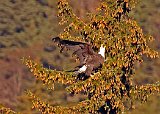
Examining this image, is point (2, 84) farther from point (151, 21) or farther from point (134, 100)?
point (134, 100)

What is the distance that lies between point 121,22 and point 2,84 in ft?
274

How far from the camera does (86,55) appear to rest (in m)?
14.6

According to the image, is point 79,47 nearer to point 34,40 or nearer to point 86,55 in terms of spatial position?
point 86,55

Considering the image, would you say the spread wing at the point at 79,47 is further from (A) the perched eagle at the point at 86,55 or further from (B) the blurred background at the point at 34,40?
(B) the blurred background at the point at 34,40

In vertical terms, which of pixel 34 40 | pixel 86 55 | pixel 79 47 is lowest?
pixel 86 55

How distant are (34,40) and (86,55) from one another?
349ft

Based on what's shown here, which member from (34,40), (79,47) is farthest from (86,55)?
(34,40)

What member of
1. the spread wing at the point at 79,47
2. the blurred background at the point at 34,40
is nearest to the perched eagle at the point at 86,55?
the spread wing at the point at 79,47

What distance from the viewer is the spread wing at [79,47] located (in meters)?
14.4

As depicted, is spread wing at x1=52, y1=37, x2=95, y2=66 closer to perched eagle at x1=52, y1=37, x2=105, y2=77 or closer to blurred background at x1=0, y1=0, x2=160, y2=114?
perched eagle at x1=52, y1=37, x2=105, y2=77

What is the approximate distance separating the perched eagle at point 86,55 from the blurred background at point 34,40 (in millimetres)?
64291

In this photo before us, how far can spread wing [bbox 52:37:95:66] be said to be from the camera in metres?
14.4

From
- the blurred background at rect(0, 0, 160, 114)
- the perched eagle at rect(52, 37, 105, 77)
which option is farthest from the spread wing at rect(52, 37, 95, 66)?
the blurred background at rect(0, 0, 160, 114)

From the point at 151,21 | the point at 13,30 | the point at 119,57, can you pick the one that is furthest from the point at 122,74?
the point at 151,21
